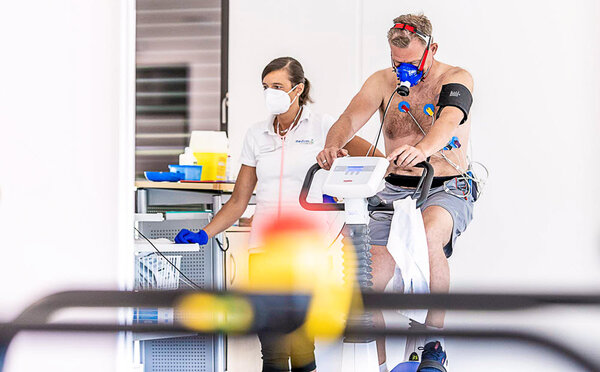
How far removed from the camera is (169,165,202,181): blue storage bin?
3.60 metres

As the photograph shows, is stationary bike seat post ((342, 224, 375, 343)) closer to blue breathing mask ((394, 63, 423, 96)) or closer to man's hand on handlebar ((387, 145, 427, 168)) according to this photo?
man's hand on handlebar ((387, 145, 427, 168))

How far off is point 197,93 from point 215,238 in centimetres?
260

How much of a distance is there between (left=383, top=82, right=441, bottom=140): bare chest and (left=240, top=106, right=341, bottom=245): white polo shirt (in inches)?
12.4

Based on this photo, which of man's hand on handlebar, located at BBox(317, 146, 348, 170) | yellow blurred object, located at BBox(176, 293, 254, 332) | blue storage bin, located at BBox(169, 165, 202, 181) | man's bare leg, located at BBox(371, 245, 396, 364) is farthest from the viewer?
blue storage bin, located at BBox(169, 165, 202, 181)

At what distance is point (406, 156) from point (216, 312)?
1570 millimetres

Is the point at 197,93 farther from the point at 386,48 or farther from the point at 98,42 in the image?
the point at 98,42

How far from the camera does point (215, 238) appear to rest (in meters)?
3.46

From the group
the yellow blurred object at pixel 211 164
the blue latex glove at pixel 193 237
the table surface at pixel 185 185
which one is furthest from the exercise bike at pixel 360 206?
the yellow blurred object at pixel 211 164

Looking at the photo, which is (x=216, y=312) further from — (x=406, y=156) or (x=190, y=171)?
(x=190, y=171)

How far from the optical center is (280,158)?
307 centimetres

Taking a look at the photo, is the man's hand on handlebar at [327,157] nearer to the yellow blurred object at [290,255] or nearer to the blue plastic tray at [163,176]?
the yellow blurred object at [290,255]

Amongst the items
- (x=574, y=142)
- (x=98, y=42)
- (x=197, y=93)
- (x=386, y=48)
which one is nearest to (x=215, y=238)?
(x=98, y=42)

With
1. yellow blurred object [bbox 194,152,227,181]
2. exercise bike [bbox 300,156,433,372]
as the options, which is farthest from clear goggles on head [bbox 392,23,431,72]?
yellow blurred object [bbox 194,152,227,181]

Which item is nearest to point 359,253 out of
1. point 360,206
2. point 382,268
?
point 360,206
